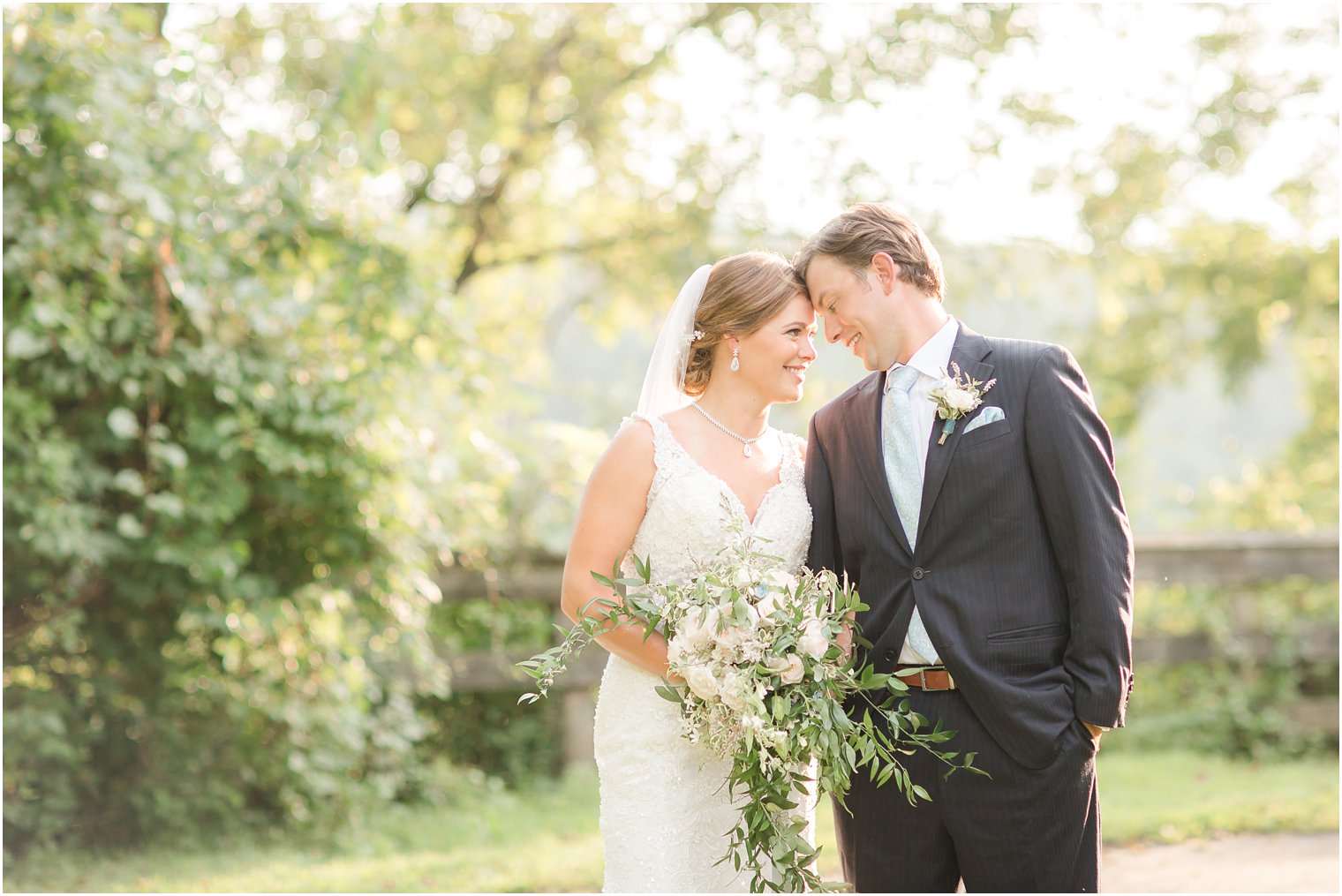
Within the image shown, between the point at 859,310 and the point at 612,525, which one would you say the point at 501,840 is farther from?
the point at 859,310

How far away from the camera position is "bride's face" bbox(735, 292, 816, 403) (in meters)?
3.32

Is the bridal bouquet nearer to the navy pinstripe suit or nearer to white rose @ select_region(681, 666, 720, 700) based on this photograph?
white rose @ select_region(681, 666, 720, 700)

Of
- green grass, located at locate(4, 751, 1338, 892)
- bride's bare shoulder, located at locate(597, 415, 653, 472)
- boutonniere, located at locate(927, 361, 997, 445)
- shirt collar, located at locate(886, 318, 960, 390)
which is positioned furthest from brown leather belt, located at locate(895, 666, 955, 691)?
green grass, located at locate(4, 751, 1338, 892)

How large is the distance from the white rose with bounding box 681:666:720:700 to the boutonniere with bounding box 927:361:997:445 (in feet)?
2.76

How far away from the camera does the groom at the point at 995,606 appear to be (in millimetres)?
2818

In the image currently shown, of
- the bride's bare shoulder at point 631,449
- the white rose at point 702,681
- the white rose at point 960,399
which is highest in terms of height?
the white rose at point 960,399

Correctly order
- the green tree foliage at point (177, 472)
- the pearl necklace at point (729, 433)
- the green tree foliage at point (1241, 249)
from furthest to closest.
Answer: the green tree foliage at point (1241, 249)
the green tree foliage at point (177, 472)
the pearl necklace at point (729, 433)

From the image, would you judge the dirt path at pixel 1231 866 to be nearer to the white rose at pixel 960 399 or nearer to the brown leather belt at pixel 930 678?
the brown leather belt at pixel 930 678

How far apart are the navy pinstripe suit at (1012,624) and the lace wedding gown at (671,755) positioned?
1.33ft

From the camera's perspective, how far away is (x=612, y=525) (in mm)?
3234

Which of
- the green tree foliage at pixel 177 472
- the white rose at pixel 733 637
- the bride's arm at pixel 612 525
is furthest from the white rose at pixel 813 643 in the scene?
the green tree foliage at pixel 177 472

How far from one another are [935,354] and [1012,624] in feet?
2.45

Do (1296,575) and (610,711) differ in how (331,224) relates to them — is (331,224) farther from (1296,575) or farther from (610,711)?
(1296,575)

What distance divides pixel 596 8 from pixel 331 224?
4650mm
